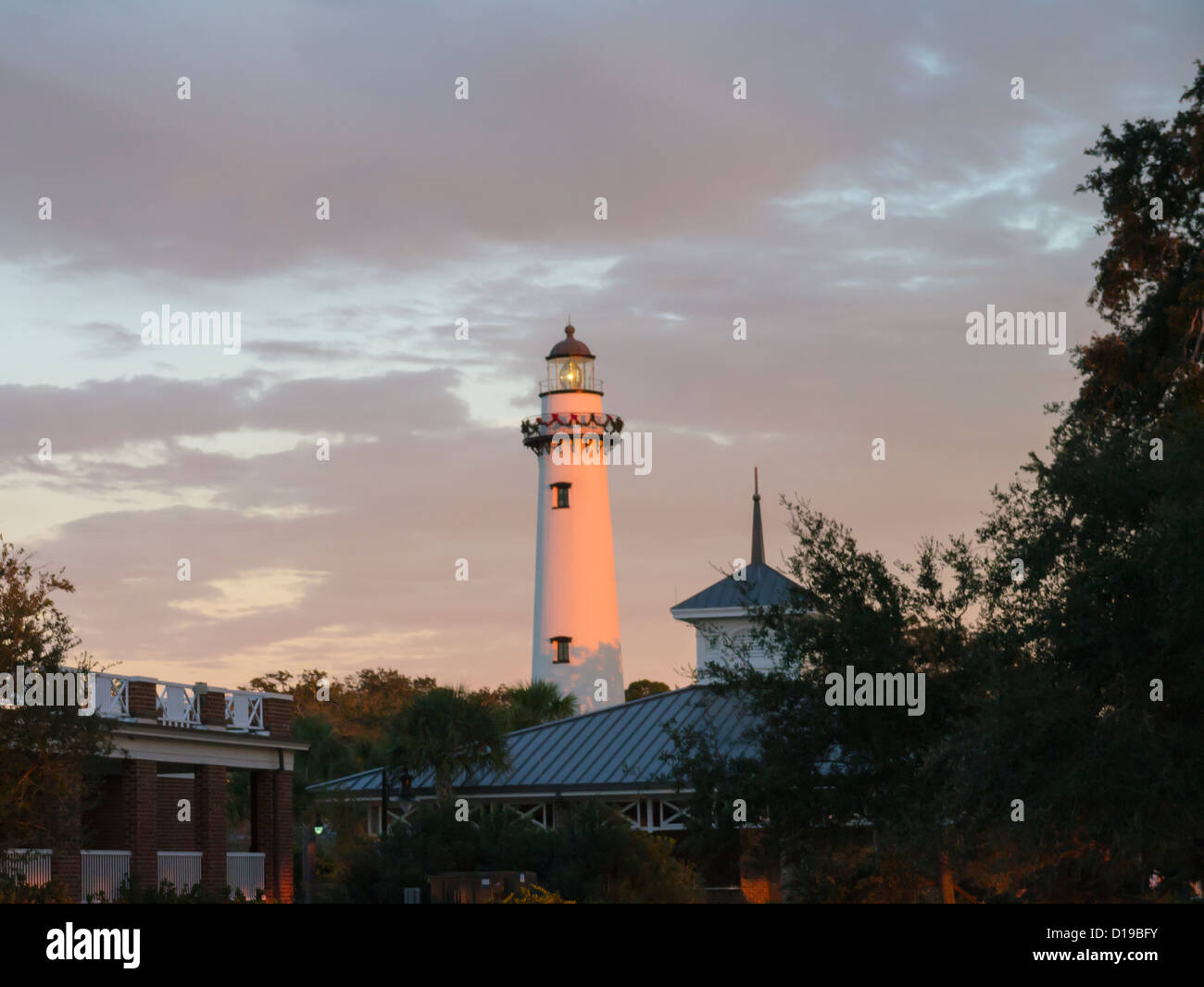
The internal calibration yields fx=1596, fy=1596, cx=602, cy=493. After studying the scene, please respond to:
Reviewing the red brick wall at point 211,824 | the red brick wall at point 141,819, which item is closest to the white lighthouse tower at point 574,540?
the red brick wall at point 211,824

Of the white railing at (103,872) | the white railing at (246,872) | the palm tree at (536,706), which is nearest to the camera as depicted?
the white railing at (103,872)

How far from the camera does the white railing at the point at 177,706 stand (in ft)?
105

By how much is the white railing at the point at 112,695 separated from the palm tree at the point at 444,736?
9554 millimetres

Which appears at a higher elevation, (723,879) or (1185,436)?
(1185,436)

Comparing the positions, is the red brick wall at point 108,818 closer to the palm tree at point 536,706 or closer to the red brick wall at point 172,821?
the red brick wall at point 172,821

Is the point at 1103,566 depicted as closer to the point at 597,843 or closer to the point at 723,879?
the point at 597,843

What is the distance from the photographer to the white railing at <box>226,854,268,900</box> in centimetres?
3450

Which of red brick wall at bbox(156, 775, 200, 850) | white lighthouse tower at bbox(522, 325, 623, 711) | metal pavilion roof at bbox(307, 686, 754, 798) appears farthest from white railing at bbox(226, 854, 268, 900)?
white lighthouse tower at bbox(522, 325, 623, 711)

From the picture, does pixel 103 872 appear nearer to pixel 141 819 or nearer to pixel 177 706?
pixel 141 819

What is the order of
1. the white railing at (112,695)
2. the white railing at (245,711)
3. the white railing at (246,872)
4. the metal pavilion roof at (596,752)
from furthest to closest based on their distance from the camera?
the metal pavilion roof at (596,752) < the white railing at (245,711) < the white railing at (246,872) < the white railing at (112,695)

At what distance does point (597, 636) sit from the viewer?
5775 centimetres

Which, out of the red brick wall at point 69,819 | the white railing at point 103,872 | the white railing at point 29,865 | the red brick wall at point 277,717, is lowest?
the white railing at point 103,872
